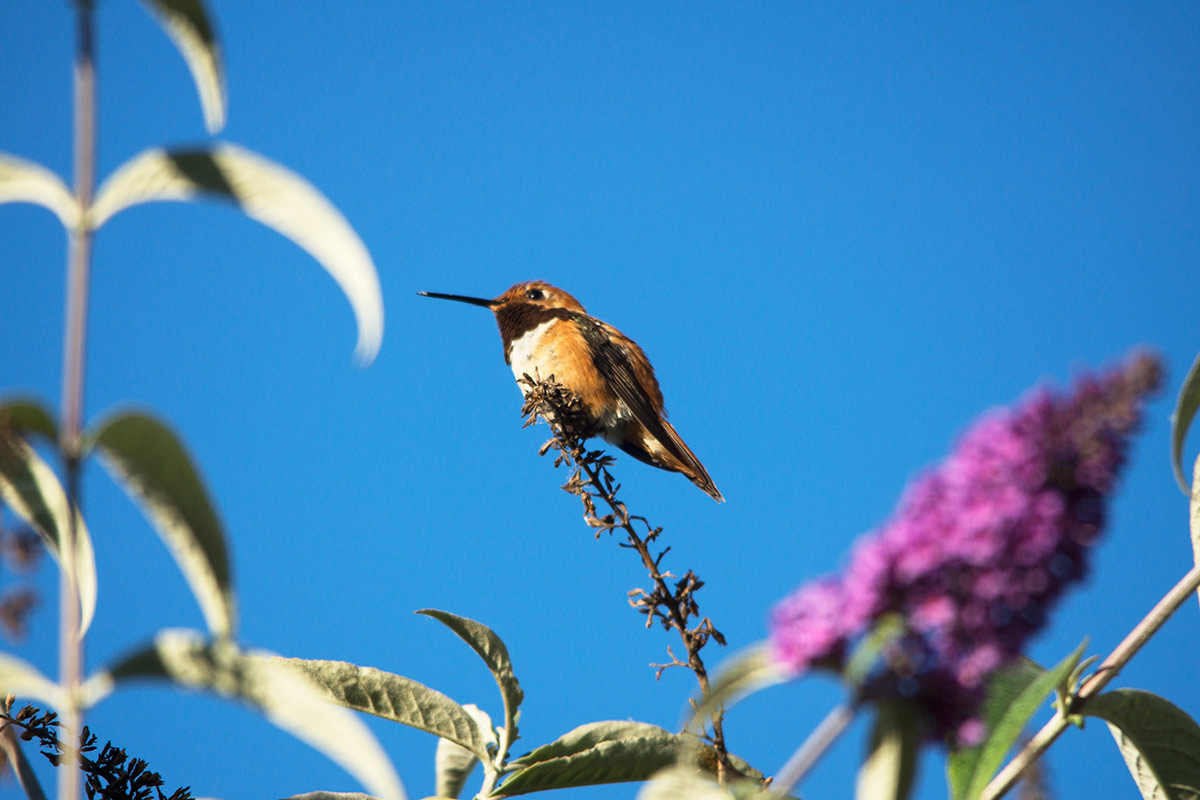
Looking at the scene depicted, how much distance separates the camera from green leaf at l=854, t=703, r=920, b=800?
1101mm

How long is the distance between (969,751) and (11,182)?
1.55 m

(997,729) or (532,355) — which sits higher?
(532,355)

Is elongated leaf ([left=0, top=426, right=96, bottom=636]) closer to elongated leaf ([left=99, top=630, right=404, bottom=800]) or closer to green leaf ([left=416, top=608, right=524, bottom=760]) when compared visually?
elongated leaf ([left=99, top=630, right=404, bottom=800])

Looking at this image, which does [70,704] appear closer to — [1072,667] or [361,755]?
[361,755]

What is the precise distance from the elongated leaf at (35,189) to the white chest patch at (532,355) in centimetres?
603

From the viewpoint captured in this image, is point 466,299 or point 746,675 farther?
point 466,299

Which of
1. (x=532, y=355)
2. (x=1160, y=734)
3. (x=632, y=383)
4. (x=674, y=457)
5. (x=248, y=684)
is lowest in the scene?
(x=1160, y=734)

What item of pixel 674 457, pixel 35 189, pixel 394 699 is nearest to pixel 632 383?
pixel 674 457

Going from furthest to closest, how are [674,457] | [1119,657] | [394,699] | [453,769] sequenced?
[674,457] → [453,769] → [394,699] → [1119,657]

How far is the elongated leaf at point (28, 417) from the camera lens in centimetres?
103

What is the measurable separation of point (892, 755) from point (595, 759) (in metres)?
0.76

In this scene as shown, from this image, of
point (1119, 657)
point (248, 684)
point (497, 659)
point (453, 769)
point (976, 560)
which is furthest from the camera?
point (453, 769)

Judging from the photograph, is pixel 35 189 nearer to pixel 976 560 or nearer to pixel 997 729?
pixel 976 560

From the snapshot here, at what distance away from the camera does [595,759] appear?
175 cm
